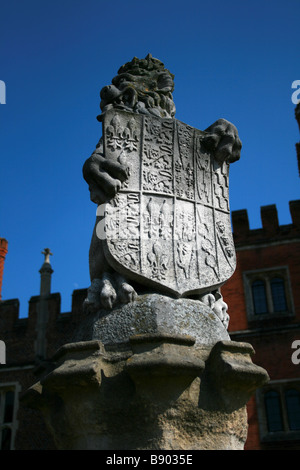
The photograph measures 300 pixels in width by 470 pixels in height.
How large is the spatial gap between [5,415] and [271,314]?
891cm

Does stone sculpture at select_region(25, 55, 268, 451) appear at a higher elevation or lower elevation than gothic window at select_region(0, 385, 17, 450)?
lower

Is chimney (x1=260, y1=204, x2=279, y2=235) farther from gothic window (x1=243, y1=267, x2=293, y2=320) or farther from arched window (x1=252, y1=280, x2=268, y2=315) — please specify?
arched window (x1=252, y1=280, x2=268, y2=315)

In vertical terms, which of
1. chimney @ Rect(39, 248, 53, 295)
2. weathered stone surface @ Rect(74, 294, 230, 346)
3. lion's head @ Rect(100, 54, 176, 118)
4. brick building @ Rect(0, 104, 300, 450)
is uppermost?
chimney @ Rect(39, 248, 53, 295)

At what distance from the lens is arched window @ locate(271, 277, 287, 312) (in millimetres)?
16141

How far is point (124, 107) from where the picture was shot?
13.3 ft

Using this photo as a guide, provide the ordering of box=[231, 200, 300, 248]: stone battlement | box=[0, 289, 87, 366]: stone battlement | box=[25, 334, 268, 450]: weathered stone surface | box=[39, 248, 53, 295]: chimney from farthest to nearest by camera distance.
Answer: box=[39, 248, 53, 295]: chimney
box=[0, 289, 87, 366]: stone battlement
box=[231, 200, 300, 248]: stone battlement
box=[25, 334, 268, 450]: weathered stone surface

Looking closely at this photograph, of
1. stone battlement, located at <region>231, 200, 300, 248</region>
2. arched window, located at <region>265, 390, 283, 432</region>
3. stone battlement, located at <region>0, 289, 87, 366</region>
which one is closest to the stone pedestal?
arched window, located at <region>265, 390, 283, 432</region>

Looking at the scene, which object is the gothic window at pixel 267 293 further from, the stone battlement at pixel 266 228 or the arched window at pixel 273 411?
the arched window at pixel 273 411

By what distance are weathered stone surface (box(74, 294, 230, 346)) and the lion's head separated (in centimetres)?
155

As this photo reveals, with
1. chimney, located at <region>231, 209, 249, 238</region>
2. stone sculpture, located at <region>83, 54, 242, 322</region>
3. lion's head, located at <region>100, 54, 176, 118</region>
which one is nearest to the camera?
stone sculpture, located at <region>83, 54, 242, 322</region>
